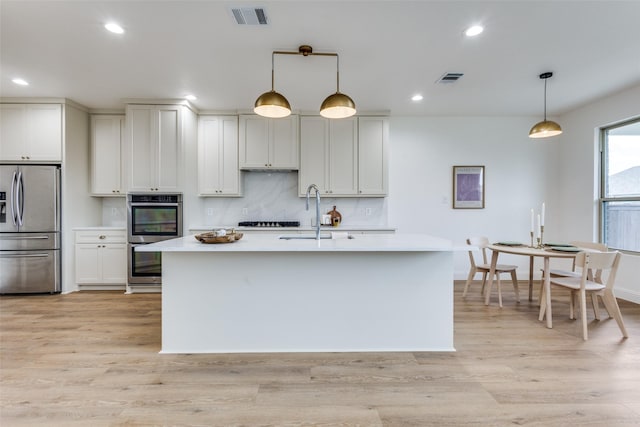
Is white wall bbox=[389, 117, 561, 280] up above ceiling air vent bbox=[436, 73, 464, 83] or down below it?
below

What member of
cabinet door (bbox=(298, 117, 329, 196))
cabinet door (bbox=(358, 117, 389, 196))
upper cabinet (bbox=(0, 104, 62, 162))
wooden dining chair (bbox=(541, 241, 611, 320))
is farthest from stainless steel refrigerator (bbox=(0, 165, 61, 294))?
wooden dining chair (bbox=(541, 241, 611, 320))

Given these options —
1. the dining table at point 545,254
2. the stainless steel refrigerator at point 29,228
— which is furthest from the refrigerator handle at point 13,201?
the dining table at point 545,254

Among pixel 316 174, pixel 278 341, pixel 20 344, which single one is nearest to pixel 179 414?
pixel 278 341

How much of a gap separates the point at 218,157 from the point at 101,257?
2.15 m

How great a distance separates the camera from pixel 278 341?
246 centimetres

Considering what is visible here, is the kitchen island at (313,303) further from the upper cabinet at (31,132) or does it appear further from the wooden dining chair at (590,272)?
the upper cabinet at (31,132)

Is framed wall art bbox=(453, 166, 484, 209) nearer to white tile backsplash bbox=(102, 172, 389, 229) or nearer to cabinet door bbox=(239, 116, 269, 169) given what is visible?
white tile backsplash bbox=(102, 172, 389, 229)

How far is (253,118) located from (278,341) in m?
3.34

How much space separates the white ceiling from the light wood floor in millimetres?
2598

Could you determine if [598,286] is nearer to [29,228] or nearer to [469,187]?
[469,187]

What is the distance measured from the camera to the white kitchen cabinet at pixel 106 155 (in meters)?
4.68

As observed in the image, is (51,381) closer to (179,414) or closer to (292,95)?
(179,414)

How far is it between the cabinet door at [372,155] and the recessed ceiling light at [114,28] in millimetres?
3088

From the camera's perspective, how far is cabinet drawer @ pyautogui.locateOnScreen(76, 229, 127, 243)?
14.3ft
